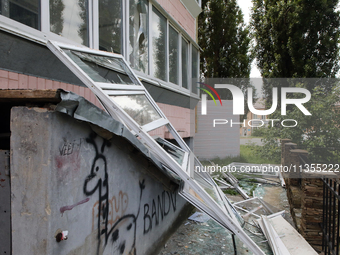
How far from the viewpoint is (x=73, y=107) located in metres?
1.85

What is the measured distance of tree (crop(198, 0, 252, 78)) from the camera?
1697 centimetres

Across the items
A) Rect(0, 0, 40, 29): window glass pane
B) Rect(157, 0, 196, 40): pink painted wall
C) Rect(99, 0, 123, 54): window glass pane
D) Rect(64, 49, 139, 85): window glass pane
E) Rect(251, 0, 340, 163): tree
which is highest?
Rect(251, 0, 340, 163): tree

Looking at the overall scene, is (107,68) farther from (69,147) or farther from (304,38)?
(304,38)

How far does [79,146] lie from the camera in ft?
6.82

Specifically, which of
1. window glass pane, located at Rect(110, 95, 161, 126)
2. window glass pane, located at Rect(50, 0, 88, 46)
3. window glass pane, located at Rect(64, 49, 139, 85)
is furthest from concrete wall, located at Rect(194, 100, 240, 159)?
window glass pane, located at Rect(50, 0, 88, 46)

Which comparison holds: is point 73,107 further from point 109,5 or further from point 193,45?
point 193,45

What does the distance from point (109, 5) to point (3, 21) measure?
189cm

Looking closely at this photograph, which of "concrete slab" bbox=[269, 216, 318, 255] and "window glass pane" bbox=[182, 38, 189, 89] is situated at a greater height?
"window glass pane" bbox=[182, 38, 189, 89]

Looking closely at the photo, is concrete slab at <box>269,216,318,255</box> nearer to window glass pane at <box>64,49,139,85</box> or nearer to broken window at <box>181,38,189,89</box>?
window glass pane at <box>64,49,139,85</box>

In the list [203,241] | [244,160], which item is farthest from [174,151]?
[244,160]

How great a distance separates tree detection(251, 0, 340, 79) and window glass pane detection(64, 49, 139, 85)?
13.0 m

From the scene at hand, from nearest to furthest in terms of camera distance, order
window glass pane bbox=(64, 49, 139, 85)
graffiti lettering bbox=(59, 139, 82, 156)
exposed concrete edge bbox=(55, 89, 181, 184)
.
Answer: exposed concrete edge bbox=(55, 89, 181, 184) → graffiti lettering bbox=(59, 139, 82, 156) → window glass pane bbox=(64, 49, 139, 85)

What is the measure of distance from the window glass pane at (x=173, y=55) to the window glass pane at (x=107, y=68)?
2782 mm

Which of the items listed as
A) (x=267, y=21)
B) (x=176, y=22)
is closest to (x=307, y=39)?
(x=267, y=21)
